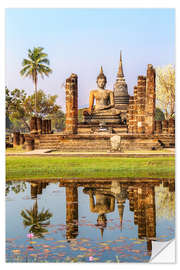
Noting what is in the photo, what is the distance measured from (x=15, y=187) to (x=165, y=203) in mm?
5217

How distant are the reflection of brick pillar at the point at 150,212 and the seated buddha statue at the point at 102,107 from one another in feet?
70.1

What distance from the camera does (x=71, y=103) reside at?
2948 cm

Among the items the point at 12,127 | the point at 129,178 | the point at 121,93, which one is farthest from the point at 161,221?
the point at 12,127

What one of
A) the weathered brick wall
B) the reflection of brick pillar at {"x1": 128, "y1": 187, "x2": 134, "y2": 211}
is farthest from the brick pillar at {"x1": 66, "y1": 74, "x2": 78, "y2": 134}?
the reflection of brick pillar at {"x1": 128, "y1": 187, "x2": 134, "y2": 211}

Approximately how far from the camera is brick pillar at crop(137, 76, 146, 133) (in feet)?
96.4

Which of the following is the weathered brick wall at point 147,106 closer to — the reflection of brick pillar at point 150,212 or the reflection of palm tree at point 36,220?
the reflection of brick pillar at point 150,212

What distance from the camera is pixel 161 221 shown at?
32.1ft

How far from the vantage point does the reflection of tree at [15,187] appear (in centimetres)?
1395

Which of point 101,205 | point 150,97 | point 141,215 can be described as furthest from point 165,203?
point 150,97

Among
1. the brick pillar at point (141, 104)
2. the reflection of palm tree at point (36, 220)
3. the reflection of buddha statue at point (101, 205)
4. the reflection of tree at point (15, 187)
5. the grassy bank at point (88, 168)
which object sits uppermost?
the brick pillar at point (141, 104)

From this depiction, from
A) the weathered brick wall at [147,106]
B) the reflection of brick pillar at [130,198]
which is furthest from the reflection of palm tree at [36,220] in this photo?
the weathered brick wall at [147,106]

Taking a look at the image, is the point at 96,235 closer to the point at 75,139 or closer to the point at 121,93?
the point at 75,139

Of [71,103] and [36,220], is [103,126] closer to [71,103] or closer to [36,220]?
[71,103]
